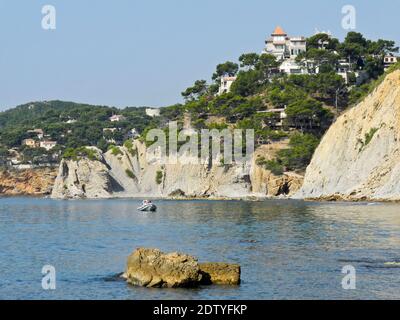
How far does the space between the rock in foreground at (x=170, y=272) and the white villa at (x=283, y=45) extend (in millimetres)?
120806

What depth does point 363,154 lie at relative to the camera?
91.2 metres

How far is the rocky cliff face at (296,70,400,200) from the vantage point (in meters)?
85.9

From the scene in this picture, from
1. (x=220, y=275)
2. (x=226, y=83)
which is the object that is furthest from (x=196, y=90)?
(x=220, y=275)

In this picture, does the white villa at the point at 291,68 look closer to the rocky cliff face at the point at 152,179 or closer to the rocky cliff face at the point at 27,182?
the rocky cliff face at the point at 152,179

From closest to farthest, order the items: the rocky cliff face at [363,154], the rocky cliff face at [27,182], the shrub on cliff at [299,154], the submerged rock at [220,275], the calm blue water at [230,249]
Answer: the calm blue water at [230,249], the submerged rock at [220,275], the rocky cliff face at [363,154], the shrub on cliff at [299,154], the rocky cliff face at [27,182]

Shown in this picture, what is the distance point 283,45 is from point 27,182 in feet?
190

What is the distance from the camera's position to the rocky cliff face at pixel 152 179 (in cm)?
12044

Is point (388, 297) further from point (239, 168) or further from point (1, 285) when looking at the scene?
point (239, 168)

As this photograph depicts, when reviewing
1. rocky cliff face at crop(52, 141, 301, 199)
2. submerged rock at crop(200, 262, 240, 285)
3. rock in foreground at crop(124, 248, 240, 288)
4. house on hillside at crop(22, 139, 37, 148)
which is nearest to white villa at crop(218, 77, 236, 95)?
rocky cliff face at crop(52, 141, 301, 199)

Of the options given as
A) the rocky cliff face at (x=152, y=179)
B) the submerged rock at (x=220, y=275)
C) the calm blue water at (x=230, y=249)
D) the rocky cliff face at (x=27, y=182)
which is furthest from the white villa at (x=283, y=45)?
the submerged rock at (x=220, y=275)

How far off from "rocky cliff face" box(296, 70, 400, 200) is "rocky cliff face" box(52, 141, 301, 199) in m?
13.3

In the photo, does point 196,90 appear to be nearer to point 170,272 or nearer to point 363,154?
point 363,154

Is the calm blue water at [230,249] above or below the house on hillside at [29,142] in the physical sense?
below

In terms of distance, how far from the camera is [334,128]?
4077 inches
